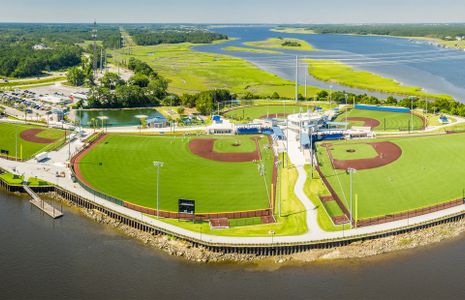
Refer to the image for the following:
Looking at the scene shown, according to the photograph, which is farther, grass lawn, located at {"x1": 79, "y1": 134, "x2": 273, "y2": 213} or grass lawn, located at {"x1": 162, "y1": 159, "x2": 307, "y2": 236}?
grass lawn, located at {"x1": 79, "y1": 134, "x2": 273, "y2": 213}

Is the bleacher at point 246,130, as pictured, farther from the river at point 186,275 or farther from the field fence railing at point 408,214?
the river at point 186,275

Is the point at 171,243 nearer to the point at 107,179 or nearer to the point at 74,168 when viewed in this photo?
the point at 107,179

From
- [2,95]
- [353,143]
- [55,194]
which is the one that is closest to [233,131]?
[353,143]

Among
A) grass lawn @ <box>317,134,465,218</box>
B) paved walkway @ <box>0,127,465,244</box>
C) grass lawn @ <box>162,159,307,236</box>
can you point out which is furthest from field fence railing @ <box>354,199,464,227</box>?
grass lawn @ <box>162,159,307,236</box>

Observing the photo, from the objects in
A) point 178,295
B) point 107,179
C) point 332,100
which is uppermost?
point 332,100

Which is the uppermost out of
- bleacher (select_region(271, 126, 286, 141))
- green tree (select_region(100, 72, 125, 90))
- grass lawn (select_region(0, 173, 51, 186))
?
green tree (select_region(100, 72, 125, 90))

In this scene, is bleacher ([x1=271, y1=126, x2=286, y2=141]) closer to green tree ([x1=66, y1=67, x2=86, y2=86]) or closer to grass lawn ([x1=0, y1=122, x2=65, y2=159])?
grass lawn ([x1=0, y1=122, x2=65, y2=159])

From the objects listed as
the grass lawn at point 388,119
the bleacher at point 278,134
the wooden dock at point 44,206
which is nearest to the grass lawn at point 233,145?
the bleacher at point 278,134
